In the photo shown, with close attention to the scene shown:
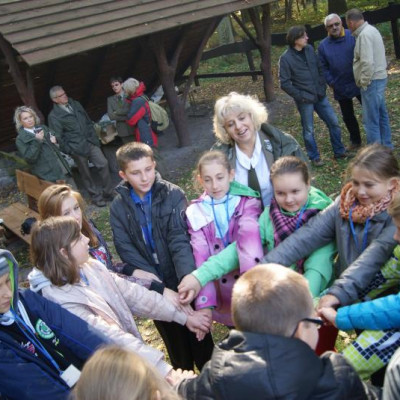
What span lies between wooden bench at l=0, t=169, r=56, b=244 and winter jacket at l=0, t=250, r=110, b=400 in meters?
4.19

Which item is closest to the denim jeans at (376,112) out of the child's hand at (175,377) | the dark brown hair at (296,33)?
the dark brown hair at (296,33)

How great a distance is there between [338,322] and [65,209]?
1.81 m

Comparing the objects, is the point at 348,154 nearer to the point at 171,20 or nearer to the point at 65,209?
the point at 171,20

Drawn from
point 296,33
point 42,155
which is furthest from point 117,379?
point 296,33

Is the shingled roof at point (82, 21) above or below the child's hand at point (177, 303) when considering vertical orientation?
above

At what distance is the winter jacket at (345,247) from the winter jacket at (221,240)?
21 cm

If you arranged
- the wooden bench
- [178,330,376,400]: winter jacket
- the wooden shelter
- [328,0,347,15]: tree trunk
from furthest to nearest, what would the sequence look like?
[328,0,347,15]: tree trunk < the wooden shelter < the wooden bench < [178,330,376,400]: winter jacket

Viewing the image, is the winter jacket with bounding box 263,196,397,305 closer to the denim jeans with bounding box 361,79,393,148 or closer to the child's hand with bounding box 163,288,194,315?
the child's hand with bounding box 163,288,194,315

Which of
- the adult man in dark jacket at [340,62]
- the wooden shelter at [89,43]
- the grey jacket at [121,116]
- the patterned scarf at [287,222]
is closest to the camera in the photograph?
the patterned scarf at [287,222]

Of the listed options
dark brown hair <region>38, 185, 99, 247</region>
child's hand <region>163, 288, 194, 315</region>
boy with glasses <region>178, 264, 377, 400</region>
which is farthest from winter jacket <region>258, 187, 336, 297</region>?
dark brown hair <region>38, 185, 99, 247</region>

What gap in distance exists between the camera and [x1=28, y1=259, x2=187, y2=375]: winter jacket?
7.07ft

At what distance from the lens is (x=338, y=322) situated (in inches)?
81.6

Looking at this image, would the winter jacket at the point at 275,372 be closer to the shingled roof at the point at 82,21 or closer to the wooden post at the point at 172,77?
the shingled roof at the point at 82,21

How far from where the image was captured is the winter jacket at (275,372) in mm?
1336
